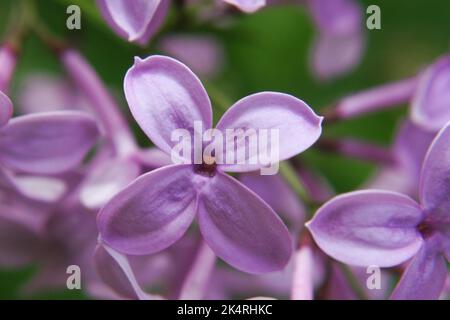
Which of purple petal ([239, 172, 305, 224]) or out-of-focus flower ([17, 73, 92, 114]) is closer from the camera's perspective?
purple petal ([239, 172, 305, 224])

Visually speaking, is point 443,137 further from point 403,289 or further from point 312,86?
point 312,86

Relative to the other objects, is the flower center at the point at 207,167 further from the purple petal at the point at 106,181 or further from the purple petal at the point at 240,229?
the purple petal at the point at 106,181

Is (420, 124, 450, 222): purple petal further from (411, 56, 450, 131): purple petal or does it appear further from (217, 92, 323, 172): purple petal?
(411, 56, 450, 131): purple petal

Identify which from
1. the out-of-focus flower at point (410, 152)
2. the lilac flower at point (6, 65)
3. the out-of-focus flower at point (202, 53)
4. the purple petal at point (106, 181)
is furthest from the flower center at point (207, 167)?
the out-of-focus flower at point (202, 53)

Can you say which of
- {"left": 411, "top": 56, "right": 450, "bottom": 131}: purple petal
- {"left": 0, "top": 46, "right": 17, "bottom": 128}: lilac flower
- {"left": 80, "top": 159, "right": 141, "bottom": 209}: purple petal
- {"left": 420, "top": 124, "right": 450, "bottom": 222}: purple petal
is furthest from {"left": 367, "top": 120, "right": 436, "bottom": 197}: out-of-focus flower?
{"left": 0, "top": 46, "right": 17, "bottom": 128}: lilac flower

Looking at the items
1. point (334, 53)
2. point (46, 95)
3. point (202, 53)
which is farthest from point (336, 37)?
point (46, 95)

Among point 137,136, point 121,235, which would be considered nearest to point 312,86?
point 137,136

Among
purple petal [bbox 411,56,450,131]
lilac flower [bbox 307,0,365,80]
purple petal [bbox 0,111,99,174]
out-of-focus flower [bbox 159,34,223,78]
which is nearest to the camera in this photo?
purple petal [bbox 0,111,99,174]
